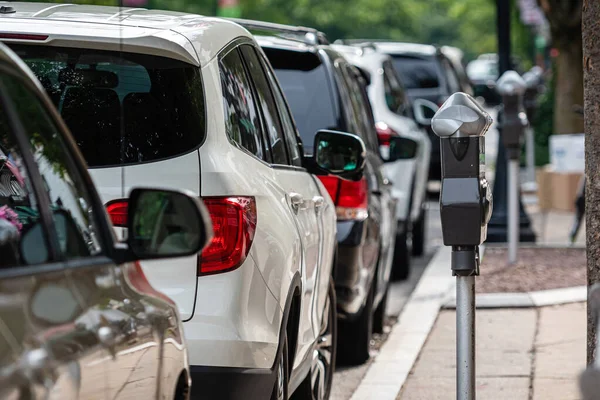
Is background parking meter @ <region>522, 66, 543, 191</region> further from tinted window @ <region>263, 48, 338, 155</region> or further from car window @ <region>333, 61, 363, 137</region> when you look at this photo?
tinted window @ <region>263, 48, 338, 155</region>

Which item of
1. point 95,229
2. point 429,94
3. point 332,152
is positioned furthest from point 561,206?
point 95,229

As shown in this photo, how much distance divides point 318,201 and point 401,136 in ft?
17.2

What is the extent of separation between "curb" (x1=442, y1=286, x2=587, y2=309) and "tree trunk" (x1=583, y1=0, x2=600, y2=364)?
422 centimetres

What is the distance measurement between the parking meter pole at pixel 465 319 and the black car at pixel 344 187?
1.91 meters

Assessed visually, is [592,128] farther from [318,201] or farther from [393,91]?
[393,91]

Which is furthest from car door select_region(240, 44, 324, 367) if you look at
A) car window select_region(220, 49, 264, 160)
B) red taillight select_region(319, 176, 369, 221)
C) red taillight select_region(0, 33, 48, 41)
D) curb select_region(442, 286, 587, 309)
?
curb select_region(442, 286, 587, 309)

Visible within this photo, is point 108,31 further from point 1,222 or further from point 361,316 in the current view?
point 361,316

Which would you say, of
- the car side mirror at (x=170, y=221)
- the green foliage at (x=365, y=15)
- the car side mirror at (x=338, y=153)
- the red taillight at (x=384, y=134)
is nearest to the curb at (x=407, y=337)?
the red taillight at (x=384, y=134)

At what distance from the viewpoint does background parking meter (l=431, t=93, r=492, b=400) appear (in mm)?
4762

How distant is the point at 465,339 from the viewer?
485 cm

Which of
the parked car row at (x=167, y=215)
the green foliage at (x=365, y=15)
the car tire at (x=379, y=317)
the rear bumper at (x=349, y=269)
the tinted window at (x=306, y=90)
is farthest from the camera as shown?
the green foliage at (x=365, y=15)

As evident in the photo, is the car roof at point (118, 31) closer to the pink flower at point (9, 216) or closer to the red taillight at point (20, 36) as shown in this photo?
the red taillight at point (20, 36)

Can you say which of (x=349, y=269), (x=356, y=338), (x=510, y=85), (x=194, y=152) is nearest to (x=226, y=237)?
(x=194, y=152)

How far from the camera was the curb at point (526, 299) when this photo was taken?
9422 millimetres
